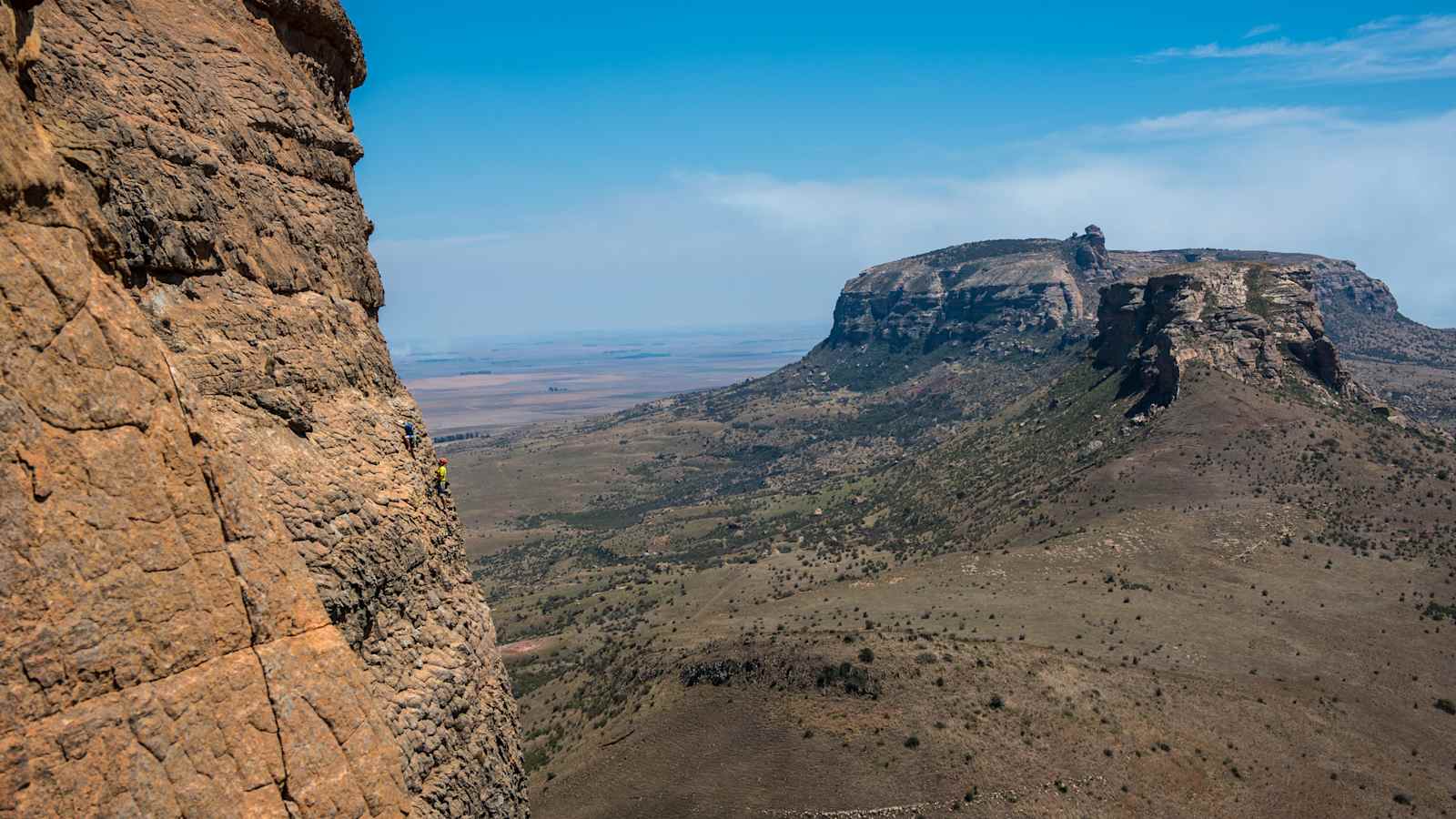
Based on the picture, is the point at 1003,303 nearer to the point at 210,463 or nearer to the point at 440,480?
the point at 440,480

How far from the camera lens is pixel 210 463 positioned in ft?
31.4

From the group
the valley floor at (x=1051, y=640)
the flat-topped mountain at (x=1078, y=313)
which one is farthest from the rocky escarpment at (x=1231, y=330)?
the flat-topped mountain at (x=1078, y=313)

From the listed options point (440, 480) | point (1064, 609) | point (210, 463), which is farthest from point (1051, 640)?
point (210, 463)

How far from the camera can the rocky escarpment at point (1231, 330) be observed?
8412 cm

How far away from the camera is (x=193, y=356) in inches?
502

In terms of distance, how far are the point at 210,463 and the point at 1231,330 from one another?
95066 millimetres

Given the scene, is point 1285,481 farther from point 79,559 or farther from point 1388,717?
point 79,559

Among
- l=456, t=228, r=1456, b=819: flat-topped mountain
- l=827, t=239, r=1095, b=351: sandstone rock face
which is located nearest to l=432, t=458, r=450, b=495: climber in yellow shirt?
l=456, t=228, r=1456, b=819: flat-topped mountain

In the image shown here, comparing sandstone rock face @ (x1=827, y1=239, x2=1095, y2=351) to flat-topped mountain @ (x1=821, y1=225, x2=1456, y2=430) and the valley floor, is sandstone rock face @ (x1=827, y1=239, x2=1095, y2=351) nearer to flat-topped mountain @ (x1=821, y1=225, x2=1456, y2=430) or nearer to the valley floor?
flat-topped mountain @ (x1=821, y1=225, x2=1456, y2=430)

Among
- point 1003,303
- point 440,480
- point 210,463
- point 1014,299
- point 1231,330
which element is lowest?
point 440,480

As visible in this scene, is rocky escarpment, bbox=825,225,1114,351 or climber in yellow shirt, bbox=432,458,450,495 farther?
rocky escarpment, bbox=825,225,1114,351

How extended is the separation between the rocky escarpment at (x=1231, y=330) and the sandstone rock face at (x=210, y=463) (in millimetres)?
81820

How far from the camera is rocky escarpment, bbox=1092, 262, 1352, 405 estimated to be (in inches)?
3312

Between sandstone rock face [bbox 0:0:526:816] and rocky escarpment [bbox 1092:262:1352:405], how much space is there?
3221 inches
